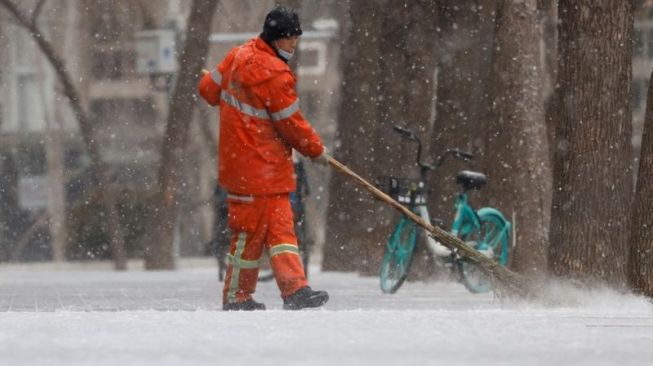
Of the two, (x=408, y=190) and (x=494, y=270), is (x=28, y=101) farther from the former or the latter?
(x=494, y=270)

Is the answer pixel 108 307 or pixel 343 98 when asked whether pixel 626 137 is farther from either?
pixel 343 98

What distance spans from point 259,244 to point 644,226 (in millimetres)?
2487

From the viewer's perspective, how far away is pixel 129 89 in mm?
59812

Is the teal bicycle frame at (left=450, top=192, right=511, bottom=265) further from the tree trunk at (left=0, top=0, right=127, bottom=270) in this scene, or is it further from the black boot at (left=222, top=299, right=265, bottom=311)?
the tree trunk at (left=0, top=0, right=127, bottom=270)

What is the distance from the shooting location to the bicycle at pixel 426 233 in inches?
725

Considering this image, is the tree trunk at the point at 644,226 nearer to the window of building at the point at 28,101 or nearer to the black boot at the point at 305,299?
the black boot at the point at 305,299

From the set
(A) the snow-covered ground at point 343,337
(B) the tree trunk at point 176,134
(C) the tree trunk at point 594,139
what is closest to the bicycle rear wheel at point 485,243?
(C) the tree trunk at point 594,139

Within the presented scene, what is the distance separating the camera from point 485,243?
62.3 ft

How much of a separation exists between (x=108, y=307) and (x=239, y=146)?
281cm

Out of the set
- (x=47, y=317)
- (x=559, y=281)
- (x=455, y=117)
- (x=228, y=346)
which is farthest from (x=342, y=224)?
(x=228, y=346)

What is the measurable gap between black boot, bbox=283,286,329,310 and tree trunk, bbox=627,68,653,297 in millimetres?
2103

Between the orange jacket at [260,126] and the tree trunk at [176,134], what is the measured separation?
627 inches

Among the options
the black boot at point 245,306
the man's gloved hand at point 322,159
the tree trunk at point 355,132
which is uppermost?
the man's gloved hand at point 322,159

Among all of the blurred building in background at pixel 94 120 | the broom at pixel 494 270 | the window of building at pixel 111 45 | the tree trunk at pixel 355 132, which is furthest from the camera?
the blurred building in background at pixel 94 120
